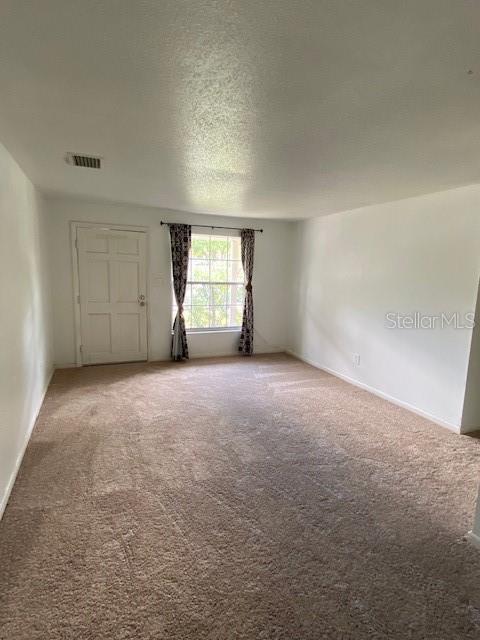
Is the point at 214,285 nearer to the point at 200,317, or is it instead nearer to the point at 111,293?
the point at 200,317

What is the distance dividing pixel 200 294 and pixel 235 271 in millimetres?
715

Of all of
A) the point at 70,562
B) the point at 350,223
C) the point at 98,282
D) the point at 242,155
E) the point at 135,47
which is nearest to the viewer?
the point at 135,47

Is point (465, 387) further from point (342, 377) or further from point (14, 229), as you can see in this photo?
point (14, 229)

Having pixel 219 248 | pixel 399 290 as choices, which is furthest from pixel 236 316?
pixel 399 290

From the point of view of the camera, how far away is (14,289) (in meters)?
2.53

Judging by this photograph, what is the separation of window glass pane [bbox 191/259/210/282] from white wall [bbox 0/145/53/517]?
219 centimetres

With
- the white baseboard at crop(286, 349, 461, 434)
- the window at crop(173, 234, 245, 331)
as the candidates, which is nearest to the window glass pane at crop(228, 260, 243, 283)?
the window at crop(173, 234, 245, 331)

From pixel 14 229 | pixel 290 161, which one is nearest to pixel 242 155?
pixel 290 161

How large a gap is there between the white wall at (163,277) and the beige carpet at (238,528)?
→ 1.75m

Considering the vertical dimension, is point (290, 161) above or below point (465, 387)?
above

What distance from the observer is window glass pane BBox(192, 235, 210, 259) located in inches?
211

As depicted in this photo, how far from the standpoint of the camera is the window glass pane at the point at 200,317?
5.52 metres

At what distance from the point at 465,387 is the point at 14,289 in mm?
3903

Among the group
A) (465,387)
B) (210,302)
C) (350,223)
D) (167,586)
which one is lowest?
(167,586)
